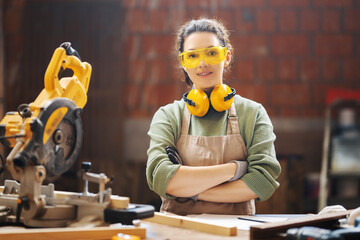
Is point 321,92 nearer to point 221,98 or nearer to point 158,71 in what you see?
point 158,71

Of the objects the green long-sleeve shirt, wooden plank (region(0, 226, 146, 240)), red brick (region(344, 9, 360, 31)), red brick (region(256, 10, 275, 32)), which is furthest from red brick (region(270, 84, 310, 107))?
wooden plank (region(0, 226, 146, 240))

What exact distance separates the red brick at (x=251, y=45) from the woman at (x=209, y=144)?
109 inches

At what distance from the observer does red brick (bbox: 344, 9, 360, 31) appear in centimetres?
495

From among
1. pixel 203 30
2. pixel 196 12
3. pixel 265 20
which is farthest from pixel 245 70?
pixel 203 30

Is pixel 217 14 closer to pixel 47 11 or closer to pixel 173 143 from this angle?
pixel 47 11

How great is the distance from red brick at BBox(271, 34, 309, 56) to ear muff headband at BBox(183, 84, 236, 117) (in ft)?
9.75

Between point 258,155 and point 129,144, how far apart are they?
3098 millimetres

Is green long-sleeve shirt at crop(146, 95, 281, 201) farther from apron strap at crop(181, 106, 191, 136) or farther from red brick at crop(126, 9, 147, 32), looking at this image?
red brick at crop(126, 9, 147, 32)

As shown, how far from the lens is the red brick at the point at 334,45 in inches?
195

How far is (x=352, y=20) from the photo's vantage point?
4.96 metres

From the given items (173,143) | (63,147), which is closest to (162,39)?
(173,143)

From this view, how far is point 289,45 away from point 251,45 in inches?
14.9

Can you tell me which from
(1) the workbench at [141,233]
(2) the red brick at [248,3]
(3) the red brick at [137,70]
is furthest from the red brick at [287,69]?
(1) the workbench at [141,233]

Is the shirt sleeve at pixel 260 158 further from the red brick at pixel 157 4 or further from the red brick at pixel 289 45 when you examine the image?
the red brick at pixel 157 4
